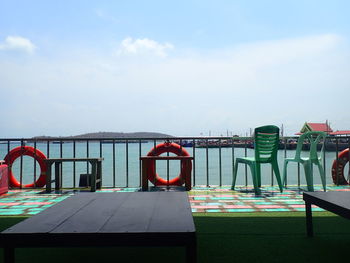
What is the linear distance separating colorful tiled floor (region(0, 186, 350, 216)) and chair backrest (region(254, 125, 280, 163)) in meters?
0.50

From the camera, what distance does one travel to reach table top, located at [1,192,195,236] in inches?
52.2

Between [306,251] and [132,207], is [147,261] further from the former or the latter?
[306,251]

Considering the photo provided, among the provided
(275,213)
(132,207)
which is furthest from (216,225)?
(132,207)

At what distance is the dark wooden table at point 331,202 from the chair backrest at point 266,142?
7.38 ft

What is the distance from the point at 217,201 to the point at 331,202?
2.05 m

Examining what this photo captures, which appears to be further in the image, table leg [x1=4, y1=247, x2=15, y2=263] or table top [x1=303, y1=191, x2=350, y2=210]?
table top [x1=303, y1=191, x2=350, y2=210]

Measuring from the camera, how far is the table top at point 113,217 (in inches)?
52.2

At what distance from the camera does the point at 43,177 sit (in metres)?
5.21

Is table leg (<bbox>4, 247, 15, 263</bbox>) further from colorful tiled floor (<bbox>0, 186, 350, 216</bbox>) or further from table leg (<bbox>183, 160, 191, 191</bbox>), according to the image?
table leg (<bbox>183, 160, 191, 191</bbox>)

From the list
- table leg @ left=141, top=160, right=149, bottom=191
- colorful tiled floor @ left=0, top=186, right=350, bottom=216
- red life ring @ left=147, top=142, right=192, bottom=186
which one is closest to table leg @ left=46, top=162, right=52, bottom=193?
colorful tiled floor @ left=0, top=186, right=350, bottom=216

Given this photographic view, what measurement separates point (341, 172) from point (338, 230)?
335 centimetres

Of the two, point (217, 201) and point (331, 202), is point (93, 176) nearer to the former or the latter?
point (217, 201)

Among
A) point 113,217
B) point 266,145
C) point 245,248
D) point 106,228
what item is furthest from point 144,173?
point 106,228

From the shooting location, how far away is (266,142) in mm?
4477
